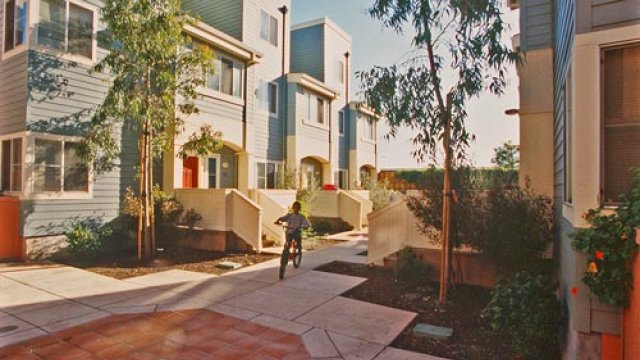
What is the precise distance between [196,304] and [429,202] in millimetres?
4361

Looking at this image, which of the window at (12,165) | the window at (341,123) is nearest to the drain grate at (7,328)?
the window at (12,165)

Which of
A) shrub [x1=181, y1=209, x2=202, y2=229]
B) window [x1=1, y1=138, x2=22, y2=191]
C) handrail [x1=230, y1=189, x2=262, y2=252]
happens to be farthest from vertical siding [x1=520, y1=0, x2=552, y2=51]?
window [x1=1, y1=138, x2=22, y2=191]

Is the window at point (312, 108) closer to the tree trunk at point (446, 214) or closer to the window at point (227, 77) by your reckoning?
the window at point (227, 77)

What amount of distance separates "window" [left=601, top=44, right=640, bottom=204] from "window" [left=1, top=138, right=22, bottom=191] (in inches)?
440

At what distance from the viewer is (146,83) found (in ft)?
28.5

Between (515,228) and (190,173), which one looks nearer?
(515,228)

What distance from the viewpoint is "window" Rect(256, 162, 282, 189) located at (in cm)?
1505

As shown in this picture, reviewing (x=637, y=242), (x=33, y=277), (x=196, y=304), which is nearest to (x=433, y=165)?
(x=637, y=242)

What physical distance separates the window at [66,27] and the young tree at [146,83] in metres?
1.25

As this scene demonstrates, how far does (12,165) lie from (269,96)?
9230 millimetres

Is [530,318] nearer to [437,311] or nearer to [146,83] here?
[437,311]

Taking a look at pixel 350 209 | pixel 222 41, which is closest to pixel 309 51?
pixel 222 41

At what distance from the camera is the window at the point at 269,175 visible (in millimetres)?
15055

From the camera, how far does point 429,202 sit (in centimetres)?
652
